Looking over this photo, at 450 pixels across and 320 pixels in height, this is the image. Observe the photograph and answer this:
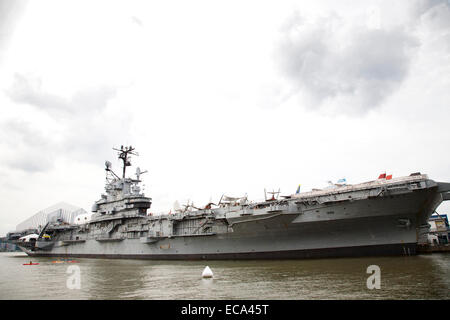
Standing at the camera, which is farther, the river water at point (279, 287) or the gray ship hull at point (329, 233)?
the gray ship hull at point (329, 233)

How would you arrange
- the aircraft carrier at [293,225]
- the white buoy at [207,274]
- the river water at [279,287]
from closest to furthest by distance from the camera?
the river water at [279,287], the white buoy at [207,274], the aircraft carrier at [293,225]

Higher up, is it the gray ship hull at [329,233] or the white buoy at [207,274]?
the gray ship hull at [329,233]

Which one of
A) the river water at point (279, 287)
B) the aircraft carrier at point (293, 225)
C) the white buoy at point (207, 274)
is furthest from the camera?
the aircraft carrier at point (293, 225)

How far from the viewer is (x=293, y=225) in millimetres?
18453

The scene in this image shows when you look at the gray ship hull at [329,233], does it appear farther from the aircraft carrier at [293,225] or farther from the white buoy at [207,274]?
the white buoy at [207,274]

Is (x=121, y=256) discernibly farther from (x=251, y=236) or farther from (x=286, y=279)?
(x=286, y=279)

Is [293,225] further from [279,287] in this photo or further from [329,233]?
[279,287]

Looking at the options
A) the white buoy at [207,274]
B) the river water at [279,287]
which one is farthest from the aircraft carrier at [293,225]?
the white buoy at [207,274]

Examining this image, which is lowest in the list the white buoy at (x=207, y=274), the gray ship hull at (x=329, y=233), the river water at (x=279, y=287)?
the river water at (x=279, y=287)

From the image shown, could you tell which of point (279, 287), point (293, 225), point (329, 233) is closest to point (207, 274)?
point (279, 287)

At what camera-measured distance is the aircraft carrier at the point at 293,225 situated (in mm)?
16250

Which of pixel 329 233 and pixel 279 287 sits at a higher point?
pixel 329 233
